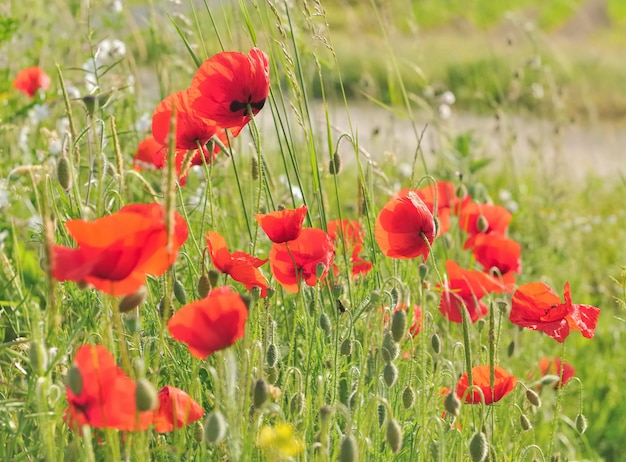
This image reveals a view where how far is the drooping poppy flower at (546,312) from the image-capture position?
1521 mm

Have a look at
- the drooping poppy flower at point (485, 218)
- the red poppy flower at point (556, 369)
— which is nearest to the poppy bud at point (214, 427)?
the red poppy flower at point (556, 369)

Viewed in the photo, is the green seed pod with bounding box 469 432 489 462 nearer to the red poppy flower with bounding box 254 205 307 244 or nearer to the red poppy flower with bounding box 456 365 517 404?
the red poppy flower with bounding box 456 365 517 404

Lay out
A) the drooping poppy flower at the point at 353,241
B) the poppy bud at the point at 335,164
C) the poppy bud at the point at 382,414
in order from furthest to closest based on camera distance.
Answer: the drooping poppy flower at the point at 353,241
the poppy bud at the point at 335,164
the poppy bud at the point at 382,414

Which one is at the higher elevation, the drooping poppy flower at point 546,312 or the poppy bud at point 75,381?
the poppy bud at point 75,381

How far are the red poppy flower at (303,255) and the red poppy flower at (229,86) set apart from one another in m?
0.21

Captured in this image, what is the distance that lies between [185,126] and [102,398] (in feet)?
2.01

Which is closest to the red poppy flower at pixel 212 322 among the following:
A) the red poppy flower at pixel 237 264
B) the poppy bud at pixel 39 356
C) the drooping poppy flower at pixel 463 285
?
the poppy bud at pixel 39 356

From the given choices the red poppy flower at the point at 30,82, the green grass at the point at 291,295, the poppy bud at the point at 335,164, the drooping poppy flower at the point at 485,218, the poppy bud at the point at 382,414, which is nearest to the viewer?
the green grass at the point at 291,295

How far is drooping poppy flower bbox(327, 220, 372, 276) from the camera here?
1.78m

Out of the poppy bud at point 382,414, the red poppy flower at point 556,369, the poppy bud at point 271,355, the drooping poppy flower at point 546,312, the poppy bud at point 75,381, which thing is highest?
the poppy bud at point 75,381

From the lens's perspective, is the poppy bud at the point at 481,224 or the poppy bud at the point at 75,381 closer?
the poppy bud at the point at 75,381

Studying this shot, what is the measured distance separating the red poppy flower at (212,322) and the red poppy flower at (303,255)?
0.38 metres

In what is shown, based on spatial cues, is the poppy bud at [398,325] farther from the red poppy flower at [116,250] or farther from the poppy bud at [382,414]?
the red poppy flower at [116,250]

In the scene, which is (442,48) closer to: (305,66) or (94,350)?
(305,66)
